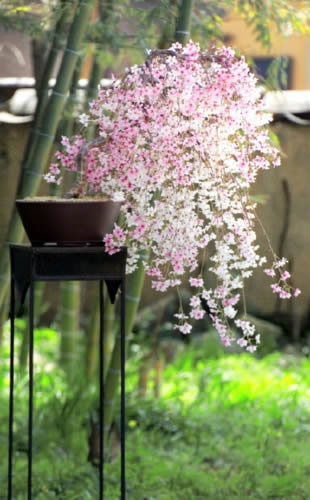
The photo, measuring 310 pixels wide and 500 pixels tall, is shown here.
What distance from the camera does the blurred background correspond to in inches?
121

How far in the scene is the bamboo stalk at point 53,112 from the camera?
8.82 ft

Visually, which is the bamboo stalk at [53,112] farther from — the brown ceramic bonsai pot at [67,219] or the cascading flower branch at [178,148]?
the brown ceramic bonsai pot at [67,219]

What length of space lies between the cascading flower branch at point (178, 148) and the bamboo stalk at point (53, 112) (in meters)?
0.50

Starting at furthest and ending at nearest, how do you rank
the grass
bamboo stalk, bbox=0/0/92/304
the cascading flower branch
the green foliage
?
the green foliage, the grass, bamboo stalk, bbox=0/0/92/304, the cascading flower branch

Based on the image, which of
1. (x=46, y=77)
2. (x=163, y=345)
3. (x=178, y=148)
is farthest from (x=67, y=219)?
(x=163, y=345)

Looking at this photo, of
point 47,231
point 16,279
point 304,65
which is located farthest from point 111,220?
point 304,65

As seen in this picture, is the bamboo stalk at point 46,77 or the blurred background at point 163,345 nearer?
the blurred background at point 163,345

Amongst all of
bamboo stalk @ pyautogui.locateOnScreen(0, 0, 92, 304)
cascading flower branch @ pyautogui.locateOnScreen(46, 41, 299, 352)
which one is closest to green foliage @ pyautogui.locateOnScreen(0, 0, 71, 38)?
bamboo stalk @ pyautogui.locateOnScreen(0, 0, 92, 304)

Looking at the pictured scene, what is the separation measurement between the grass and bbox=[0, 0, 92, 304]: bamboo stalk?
71 cm

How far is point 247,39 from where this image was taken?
11.8 meters

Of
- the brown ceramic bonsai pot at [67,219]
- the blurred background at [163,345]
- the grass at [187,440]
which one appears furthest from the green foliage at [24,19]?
the grass at [187,440]

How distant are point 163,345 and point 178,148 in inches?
109

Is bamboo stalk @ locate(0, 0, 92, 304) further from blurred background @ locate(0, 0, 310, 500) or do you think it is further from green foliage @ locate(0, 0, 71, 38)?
green foliage @ locate(0, 0, 71, 38)

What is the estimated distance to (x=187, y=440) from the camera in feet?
11.9
